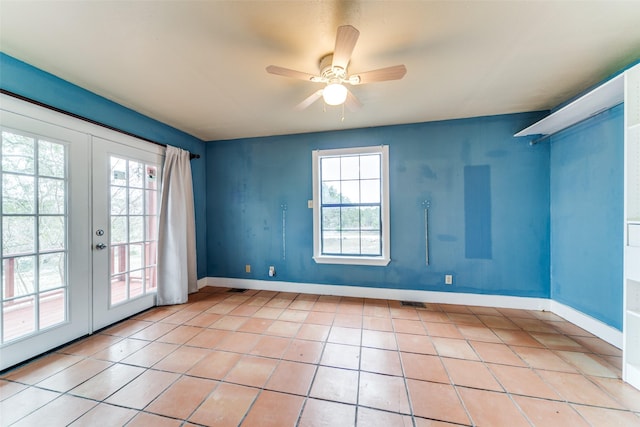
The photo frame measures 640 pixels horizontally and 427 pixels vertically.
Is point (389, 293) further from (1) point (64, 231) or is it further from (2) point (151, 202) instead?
(1) point (64, 231)

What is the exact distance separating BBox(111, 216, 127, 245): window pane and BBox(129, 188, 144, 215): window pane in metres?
0.14

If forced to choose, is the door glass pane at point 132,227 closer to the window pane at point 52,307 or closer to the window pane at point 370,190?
the window pane at point 52,307

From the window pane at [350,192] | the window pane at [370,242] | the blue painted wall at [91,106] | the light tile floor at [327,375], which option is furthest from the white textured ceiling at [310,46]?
the light tile floor at [327,375]

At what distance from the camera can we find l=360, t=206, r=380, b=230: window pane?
3.48 m

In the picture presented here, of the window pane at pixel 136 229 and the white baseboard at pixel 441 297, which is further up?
the window pane at pixel 136 229

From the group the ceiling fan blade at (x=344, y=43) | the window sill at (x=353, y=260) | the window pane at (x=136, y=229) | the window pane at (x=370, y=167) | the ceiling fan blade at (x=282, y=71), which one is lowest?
the window sill at (x=353, y=260)

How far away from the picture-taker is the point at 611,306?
2.19 m

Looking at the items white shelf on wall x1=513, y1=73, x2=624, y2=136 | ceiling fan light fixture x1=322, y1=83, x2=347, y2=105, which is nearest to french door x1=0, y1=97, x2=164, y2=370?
ceiling fan light fixture x1=322, y1=83, x2=347, y2=105

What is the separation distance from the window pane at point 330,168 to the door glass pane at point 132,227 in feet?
7.53

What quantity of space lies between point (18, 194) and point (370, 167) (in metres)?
3.61

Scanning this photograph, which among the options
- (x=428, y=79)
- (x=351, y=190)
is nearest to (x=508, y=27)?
(x=428, y=79)

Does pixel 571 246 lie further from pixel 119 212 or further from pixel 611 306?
pixel 119 212

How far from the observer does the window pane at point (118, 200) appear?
263cm

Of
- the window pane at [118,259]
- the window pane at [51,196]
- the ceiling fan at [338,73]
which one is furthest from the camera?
the window pane at [118,259]
